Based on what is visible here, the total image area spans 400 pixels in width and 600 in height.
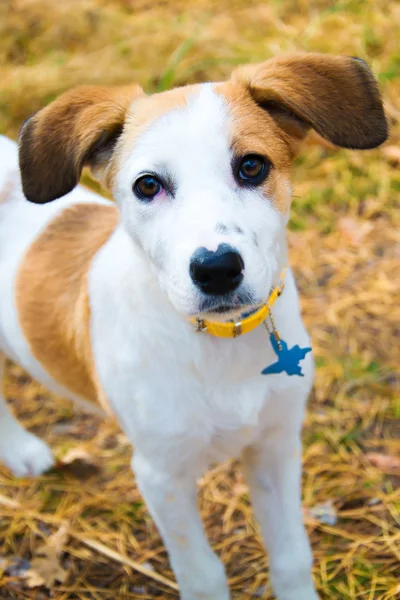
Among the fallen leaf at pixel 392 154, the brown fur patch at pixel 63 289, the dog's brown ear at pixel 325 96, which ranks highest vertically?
the dog's brown ear at pixel 325 96

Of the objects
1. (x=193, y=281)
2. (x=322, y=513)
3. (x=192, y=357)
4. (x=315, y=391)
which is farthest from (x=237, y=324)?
(x=315, y=391)

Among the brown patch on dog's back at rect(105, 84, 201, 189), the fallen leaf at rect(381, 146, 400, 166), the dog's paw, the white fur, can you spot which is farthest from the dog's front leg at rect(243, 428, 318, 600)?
the fallen leaf at rect(381, 146, 400, 166)

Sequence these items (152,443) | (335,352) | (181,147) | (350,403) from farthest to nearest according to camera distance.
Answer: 1. (335,352)
2. (350,403)
3. (152,443)
4. (181,147)

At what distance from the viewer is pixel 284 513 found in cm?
311

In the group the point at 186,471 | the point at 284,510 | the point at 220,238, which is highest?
the point at 220,238

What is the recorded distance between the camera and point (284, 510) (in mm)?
3113

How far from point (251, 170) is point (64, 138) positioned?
685 millimetres

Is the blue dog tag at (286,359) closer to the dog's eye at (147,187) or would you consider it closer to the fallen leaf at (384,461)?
the dog's eye at (147,187)

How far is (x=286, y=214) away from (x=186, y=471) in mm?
1040

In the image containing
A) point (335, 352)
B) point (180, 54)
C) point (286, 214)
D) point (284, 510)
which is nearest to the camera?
point (286, 214)

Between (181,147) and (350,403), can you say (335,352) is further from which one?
(181,147)

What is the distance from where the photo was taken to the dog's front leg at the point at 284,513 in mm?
3078

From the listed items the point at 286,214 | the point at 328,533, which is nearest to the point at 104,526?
the point at 328,533

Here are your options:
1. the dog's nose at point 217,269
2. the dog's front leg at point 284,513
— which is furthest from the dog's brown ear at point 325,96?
the dog's front leg at point 284,513
